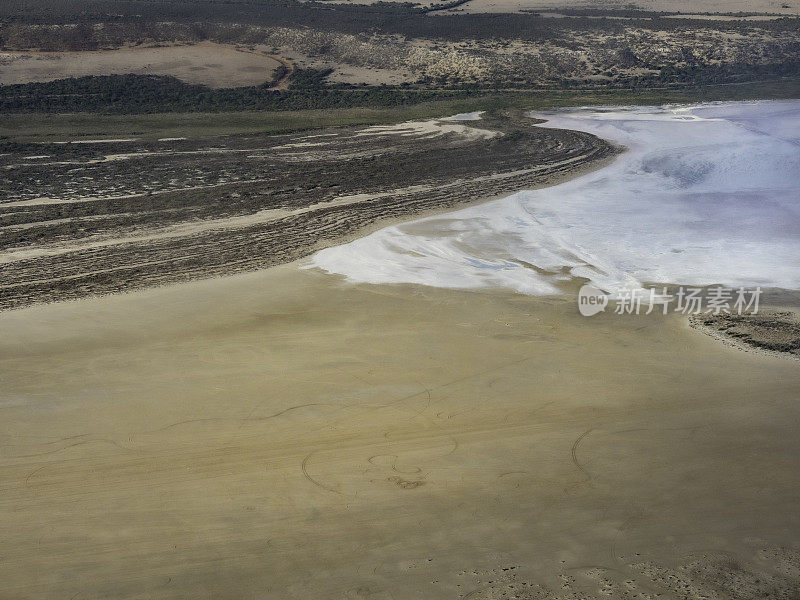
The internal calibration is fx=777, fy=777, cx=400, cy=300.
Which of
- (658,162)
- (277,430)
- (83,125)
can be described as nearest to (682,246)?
(658,162)

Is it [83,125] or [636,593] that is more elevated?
[83,125]

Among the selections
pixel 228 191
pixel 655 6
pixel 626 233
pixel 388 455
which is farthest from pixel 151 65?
pixel 655 6

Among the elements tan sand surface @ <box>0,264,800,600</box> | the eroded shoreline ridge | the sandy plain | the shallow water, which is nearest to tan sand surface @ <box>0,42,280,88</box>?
the eroded shoreline ridge

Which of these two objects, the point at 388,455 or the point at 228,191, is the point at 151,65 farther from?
the point at 388,455

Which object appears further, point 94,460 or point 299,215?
point 299,215

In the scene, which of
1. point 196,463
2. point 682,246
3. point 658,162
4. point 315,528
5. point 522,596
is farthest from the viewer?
point 658,162

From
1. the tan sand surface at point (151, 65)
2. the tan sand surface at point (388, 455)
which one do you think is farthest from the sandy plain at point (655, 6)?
the tan sand surface at point (388, 455)

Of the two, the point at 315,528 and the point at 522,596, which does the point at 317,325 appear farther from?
the point at 522,596
